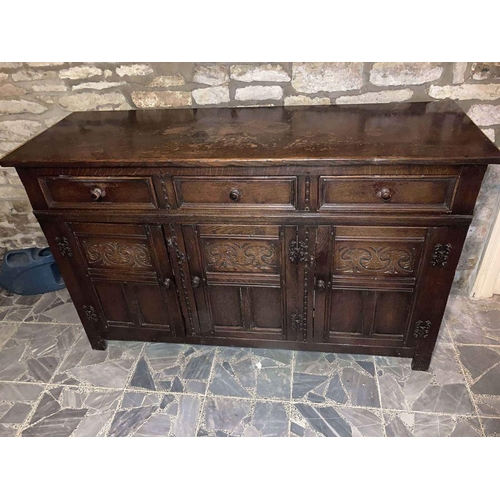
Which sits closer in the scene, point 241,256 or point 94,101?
point 241,256

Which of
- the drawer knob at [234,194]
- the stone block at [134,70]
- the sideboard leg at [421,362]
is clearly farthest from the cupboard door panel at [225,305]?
the stone block at [134,70]

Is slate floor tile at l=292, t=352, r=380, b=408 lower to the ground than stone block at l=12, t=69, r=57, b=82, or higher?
lower

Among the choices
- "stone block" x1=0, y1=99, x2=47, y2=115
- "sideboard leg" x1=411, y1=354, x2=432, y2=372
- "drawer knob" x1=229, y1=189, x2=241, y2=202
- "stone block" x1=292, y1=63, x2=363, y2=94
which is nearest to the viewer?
"drawer knob" x1=229, y1=189, x2=241, y2=202

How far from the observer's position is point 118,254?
1.85m

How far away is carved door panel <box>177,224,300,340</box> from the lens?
1703 millimetres

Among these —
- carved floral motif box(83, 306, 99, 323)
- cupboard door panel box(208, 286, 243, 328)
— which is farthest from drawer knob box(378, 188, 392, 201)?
carved floral motif box(83, 306, 99, 323)

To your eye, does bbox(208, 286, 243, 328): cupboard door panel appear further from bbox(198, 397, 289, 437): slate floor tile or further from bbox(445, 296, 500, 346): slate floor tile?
bbox(445, 296, 500, 346): slate floor tile

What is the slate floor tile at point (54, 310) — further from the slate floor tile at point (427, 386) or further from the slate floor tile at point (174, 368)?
the slate floor tile at point (427, 386)

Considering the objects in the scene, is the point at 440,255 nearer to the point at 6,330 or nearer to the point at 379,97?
the point at 379,97

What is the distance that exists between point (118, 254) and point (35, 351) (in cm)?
98

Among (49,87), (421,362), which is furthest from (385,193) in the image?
(49,87)

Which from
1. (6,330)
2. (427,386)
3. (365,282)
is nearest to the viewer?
(365,282)
